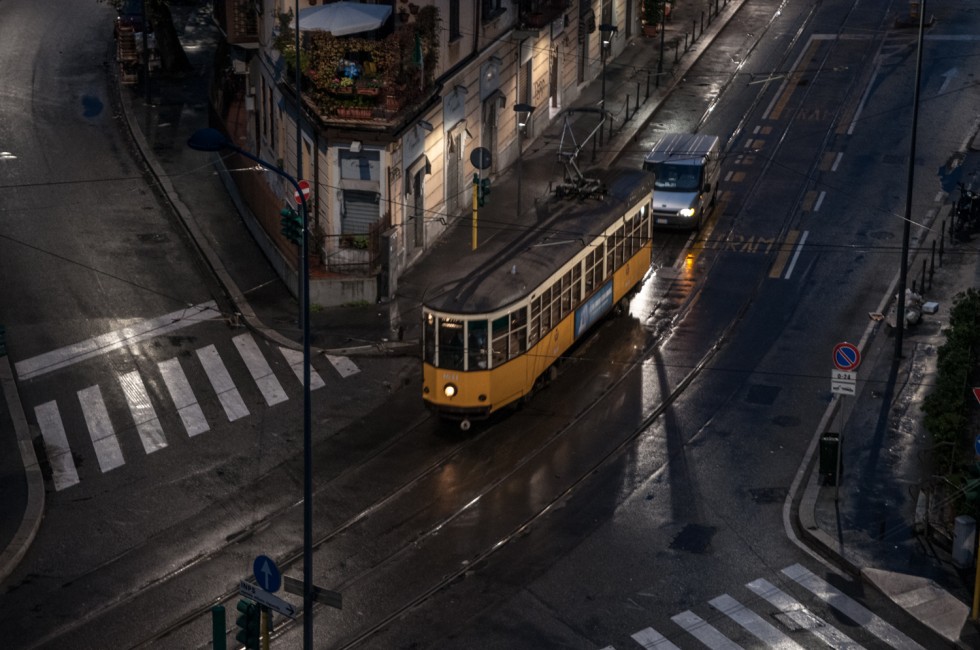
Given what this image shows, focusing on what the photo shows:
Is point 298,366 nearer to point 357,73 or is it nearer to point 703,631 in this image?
point 357,73

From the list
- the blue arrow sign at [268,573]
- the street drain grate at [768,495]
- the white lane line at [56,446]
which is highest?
the blue arrow sign at [268,573]

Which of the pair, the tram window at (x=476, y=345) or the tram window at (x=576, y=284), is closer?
the tram window at (x=476, y=345)

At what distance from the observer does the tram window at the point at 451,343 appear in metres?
35.1

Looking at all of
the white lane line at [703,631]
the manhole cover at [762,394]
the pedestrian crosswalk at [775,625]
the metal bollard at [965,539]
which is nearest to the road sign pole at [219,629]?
the pedestrian crosswalk at [775,625]

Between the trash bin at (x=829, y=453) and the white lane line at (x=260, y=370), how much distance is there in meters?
12.5

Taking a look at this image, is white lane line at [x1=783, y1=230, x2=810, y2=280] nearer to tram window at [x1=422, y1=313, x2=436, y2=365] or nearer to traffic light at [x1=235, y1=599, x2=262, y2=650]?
tram window at [x1=422, y1=313, x2=436, y2=365]

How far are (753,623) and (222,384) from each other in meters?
15.4

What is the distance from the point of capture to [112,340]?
41375 millimetres

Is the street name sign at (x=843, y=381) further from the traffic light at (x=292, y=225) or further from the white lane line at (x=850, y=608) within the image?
the traffic light at (x=292, y=225)

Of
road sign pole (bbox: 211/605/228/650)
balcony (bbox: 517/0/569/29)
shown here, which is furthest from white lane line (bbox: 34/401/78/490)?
balcony (bbox: 517/0/569/29)

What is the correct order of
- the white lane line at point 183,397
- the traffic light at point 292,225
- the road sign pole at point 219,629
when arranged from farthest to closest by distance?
the traffic light at point 292,225 → the white lane line at point 183,397 → the road sign pole at point 219,629

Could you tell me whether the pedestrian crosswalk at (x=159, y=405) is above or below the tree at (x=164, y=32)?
below

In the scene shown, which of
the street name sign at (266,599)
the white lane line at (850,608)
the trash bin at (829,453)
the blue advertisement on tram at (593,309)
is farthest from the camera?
the blue advertisement on tram at (593,309)

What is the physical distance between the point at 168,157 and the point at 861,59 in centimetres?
2721
